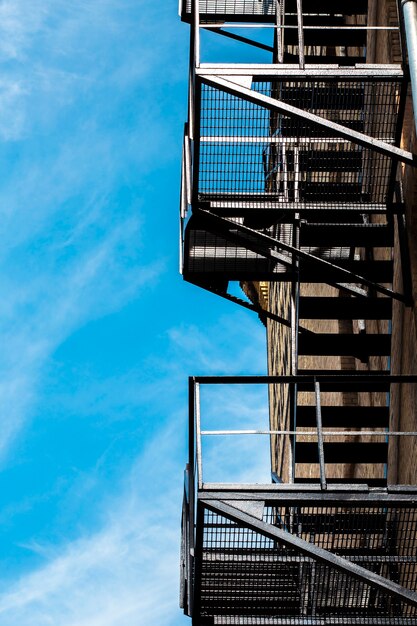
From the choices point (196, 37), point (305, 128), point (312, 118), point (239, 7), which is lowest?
point (312, 118)

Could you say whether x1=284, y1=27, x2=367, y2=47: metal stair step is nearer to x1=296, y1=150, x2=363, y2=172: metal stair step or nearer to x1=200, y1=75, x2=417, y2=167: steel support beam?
x1=296, y1=150, x2=363, y2=172: metal stair step

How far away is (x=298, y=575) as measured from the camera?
12758mm

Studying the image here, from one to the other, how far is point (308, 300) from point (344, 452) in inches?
75.2

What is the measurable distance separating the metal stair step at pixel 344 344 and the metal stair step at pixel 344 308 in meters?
0.26

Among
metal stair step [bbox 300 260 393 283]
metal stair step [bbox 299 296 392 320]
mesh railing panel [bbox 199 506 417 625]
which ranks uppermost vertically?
metal stair step [bbox 300 260 393 283]

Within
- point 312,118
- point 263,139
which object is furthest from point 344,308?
point 312,118

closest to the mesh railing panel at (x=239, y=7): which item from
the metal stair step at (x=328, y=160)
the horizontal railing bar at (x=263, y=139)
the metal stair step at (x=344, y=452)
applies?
the metal stair step at (x=328, y=160)

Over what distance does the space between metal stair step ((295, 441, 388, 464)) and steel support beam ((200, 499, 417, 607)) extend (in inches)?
110

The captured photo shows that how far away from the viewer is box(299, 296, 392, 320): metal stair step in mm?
15656

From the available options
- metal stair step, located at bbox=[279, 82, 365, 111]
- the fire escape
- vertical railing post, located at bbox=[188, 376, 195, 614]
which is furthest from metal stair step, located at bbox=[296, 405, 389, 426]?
metal stair step, located at bbox=[279, 82, 365, 111]

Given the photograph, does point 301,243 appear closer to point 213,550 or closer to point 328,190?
point 328,190

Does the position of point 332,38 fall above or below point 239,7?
below

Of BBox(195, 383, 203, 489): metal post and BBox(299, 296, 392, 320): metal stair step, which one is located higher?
BBox(299, 296, 392, 320): metal stair step

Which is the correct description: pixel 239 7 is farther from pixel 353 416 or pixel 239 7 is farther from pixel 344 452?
pixel 344 452
